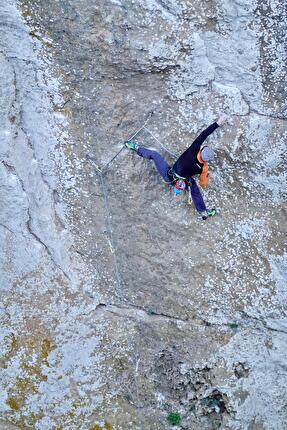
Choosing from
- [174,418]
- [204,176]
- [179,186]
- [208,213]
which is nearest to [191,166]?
[204,176]

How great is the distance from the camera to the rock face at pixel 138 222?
5770 mm

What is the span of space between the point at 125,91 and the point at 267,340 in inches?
142

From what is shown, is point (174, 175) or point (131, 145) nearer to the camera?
point (174, 175)

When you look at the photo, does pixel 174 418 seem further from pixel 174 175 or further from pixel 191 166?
pixel 191 166

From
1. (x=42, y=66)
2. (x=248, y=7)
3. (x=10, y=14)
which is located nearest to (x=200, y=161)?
(x=248, y=7)

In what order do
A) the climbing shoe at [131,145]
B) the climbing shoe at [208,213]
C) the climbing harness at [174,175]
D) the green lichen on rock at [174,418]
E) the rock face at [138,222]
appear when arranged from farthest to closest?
the green lichen on rock at [174,418] → the climbing shoe at [208,213] → the climbing shoe at [131,145] → the climbing harness at [174,175] → the rock face at [138,222]

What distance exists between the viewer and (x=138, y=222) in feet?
21.9

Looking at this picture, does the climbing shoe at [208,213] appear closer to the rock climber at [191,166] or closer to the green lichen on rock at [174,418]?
the rock climber at [191,166]

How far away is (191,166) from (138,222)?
1.20 meters

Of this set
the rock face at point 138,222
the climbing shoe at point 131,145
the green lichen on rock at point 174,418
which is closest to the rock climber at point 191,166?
the climbing shoe at point 131,145

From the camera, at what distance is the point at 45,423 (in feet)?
23.4

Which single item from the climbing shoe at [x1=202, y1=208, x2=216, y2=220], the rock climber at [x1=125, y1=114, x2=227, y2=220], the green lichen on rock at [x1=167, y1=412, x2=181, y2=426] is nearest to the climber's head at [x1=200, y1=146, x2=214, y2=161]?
the rock climber at [x1=125, y1=114, x2=227, y2=220]

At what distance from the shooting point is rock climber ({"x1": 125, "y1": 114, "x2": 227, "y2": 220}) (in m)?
5.67

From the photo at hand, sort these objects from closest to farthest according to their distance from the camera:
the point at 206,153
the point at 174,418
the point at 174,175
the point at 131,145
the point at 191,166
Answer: the point at 206,153
the point at 191,166
the point at 174,175
the point at 131,145
the point at 174,418
